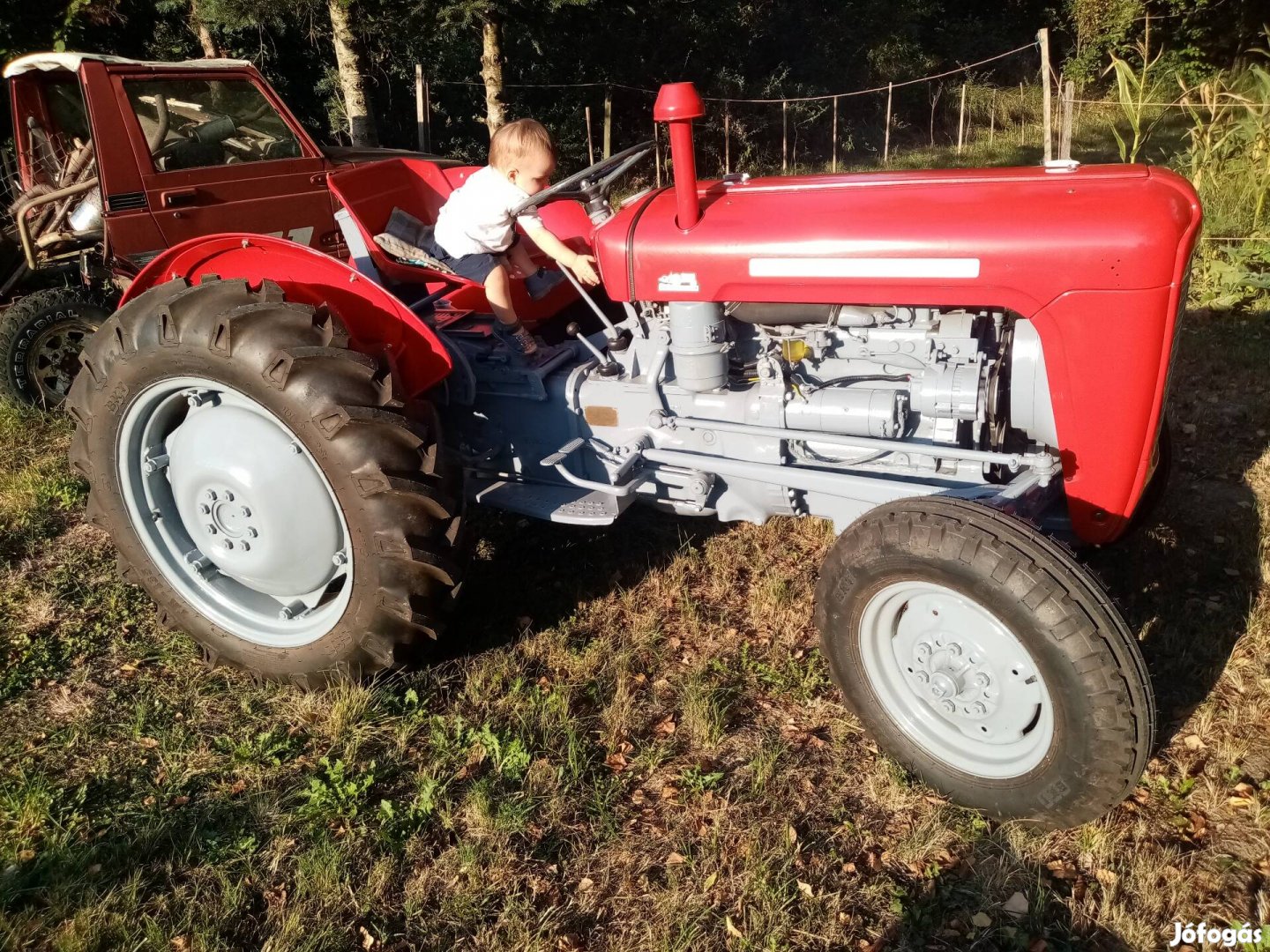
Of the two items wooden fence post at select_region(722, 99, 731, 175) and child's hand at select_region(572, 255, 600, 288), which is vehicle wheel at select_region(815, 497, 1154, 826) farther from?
wooden fence post at select_region(722, 99, 731, 175)

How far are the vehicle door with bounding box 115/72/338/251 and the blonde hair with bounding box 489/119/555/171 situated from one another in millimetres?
2578

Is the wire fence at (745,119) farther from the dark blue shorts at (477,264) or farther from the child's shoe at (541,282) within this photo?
the dark blue shorts at (477,264)

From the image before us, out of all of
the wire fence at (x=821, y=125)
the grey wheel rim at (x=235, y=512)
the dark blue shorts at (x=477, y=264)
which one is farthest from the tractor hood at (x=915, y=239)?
the wire fence at (x=821, y=125)

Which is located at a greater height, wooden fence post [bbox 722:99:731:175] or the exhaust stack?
the exhaust stack

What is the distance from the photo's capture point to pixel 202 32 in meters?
9.80

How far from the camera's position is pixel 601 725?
2.82m

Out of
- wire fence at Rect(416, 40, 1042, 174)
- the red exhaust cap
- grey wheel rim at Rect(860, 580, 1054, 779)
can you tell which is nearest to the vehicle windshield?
the red exhaust cap

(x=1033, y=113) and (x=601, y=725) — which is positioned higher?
(x=1033, y=113)

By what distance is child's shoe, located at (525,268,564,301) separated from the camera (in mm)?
3420

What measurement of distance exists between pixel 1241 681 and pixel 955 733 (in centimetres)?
Answer: 108

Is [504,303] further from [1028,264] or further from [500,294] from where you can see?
[1028,264]

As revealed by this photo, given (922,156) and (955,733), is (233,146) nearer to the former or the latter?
(955,733)

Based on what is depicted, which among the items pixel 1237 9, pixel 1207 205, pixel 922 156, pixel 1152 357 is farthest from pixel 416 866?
pixel 1237 9

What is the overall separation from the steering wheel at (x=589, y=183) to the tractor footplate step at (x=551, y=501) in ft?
3.01
